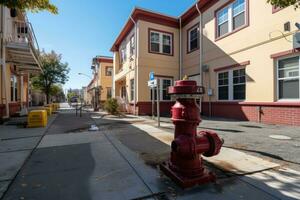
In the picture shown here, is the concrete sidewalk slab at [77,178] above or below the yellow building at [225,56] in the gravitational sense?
below

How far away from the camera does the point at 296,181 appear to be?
2863mm

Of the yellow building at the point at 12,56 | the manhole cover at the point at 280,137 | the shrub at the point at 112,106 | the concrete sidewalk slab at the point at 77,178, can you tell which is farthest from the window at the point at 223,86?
the yellow building at the point at 12,56

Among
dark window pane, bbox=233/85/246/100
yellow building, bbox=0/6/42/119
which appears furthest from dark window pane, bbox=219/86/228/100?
yellow building, bbox=0/6/42/119

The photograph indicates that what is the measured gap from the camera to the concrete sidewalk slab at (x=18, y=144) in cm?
498

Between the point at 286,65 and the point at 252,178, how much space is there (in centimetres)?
702

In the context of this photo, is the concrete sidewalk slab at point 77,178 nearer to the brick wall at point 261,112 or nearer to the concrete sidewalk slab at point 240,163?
the concrete sidewalk slab at point 240,163

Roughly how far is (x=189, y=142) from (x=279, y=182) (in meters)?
1.47

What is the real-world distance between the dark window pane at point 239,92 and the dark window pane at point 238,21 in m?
3.26

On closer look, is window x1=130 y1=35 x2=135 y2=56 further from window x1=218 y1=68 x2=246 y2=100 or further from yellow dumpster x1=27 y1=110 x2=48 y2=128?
Answer: yellow dumpster x1=27 y1=110 x2=48 y2=128

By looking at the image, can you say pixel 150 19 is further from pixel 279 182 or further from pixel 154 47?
pixel 279 182

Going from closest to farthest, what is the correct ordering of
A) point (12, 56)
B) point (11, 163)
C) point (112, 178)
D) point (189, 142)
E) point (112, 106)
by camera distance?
1. point (189, 142)
2. point (112, 178)
3. point (11, 163)
4. point (12, 56)
5. point (112, 106)

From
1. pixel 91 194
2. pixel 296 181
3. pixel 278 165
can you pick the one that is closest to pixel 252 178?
pixel 296 181

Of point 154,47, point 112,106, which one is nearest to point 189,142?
point 112,106

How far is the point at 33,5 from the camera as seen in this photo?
4.82 metres
